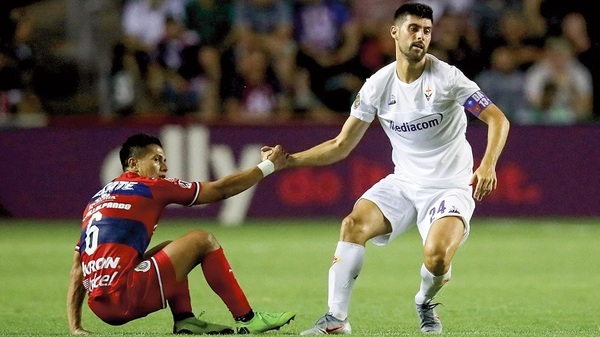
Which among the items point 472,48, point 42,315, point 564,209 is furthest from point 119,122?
point 42,315

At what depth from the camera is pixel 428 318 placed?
8312mm

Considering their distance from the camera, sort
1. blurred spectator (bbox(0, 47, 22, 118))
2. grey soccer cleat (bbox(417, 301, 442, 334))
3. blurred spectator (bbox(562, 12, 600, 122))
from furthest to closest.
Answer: blurred spectator (bbox(562, 12, 600, 122)) → blurred spectator (bbox(0, 47, 22, 118)) → grey soccer cleat (bbox(417, 301, 442, 334))

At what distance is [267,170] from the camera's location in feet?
26.8

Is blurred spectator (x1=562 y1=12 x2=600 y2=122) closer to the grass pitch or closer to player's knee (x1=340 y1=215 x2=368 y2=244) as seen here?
the grass pitch

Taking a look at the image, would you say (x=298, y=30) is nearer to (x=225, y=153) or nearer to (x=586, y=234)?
(x=225, y=153)

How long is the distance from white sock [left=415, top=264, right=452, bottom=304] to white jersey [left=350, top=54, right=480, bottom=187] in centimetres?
73

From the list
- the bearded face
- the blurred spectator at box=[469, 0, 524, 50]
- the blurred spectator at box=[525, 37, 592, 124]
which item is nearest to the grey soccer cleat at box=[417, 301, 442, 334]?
the bearded face

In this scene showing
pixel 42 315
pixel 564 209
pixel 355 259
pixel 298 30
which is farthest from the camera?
pixel 298 30

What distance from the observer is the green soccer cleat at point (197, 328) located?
7891 millimetres

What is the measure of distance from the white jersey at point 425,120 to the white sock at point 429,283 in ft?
2.39

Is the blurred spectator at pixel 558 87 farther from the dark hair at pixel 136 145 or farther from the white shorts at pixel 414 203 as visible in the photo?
the dark hair at pixel 136 145

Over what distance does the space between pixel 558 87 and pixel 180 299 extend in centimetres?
1120

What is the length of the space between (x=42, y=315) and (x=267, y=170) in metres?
2.37

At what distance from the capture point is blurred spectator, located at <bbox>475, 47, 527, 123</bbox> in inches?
698
